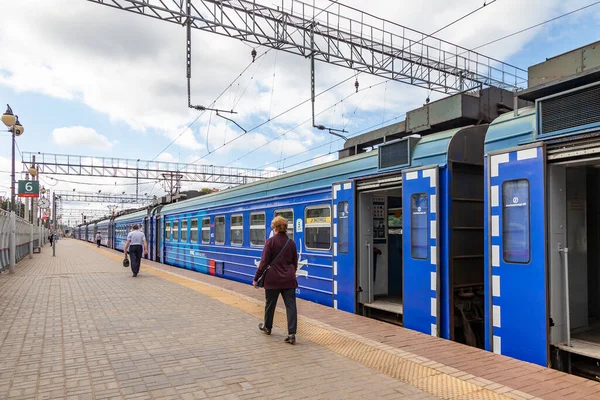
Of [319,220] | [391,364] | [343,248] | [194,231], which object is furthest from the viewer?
[194,231]

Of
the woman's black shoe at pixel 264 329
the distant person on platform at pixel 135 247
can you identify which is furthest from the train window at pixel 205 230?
the woman's black shoe at pixel 264 329

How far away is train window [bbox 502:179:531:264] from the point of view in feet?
15.2

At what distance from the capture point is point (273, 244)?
19.3ft

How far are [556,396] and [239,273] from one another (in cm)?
889

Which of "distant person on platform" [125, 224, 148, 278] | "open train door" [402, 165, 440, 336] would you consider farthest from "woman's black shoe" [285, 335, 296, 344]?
"distant person on platform" [125, 224, 148, 278]

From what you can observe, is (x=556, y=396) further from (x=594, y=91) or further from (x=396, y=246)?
(x=396, y=246)

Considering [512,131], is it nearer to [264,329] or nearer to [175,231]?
[264,329]

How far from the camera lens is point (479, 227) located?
19.7 feet

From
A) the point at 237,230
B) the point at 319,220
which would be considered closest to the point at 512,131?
the point at 319,220

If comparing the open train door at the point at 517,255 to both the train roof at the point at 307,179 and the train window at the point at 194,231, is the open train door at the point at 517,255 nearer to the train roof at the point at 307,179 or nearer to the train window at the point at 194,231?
the train roof at the point at 307,179

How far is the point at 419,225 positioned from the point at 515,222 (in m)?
1.42

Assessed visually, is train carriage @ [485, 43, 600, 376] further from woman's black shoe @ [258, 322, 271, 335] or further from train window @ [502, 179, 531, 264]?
woman's black shoe @ [258, 322, 271, 335]

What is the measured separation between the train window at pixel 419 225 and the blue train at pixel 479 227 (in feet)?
0.06

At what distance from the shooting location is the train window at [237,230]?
1155 centimetres
